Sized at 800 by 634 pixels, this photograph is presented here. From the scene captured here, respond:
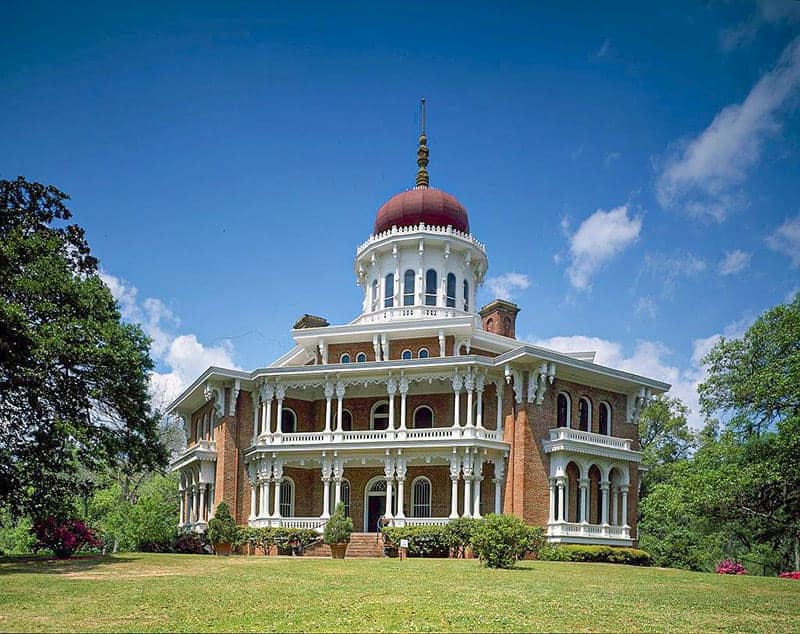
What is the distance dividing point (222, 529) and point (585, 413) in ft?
58.2

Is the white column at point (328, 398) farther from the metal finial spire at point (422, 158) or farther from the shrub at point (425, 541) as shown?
the metal finial spire at point (422, 158)

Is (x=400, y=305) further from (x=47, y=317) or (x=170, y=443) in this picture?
(x=170, y=443)

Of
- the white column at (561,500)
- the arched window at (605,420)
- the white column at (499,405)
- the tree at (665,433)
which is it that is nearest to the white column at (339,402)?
the white column at (499,405)

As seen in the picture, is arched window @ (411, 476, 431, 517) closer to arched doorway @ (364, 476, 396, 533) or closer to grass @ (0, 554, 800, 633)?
arched doorway @ (364, 476, 396, 533)

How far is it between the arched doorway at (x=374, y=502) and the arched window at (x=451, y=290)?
11.5 metres

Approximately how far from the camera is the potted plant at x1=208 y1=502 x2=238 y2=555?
111ft

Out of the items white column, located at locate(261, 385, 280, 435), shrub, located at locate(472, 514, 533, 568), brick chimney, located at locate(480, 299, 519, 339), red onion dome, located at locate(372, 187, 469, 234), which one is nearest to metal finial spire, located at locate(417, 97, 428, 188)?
red onion dome, located at locate(372, 187, 469, 234)

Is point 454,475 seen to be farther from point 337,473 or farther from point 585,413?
point 585,413

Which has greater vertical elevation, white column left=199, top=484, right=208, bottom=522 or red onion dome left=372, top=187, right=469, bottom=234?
red onion dome left=372, top=187, right=469, bottom=234

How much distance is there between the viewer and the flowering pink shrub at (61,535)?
2943 cm

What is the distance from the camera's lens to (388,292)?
45.8m

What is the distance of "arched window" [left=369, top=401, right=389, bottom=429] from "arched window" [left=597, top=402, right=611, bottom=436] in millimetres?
10558

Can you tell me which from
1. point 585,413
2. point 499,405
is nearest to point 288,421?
point 499,405

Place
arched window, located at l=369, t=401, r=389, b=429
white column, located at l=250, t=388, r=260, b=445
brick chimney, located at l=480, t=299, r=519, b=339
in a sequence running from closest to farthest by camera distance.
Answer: white column, located at l=250, t=388, r=260, b=445 → arched window, located at l=369, t=401, r=389, b=429 → brick chimney, located at l=480, t=299, r=519, b=339
